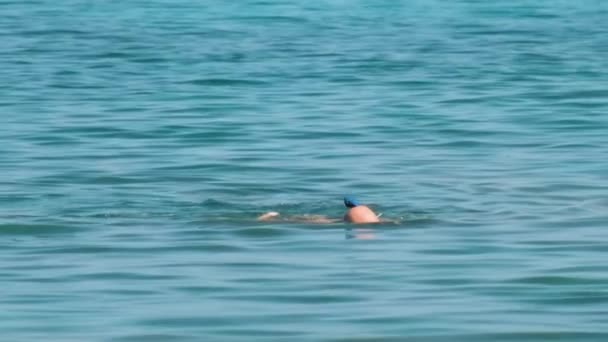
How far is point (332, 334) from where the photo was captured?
396 inches

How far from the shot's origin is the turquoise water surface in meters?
10.7

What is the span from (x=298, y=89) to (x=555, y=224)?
9.50 m

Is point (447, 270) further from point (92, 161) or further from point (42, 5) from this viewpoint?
point (42, 5)

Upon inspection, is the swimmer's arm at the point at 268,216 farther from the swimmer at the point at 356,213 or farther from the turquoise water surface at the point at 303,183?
the swimmer at the point at 356,213

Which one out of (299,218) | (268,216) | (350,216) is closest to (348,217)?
(350,216)

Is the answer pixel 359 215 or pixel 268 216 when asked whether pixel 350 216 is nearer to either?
pixel 359 215

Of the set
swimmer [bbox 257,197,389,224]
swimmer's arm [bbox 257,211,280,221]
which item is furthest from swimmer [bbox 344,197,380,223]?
swimmer's arm [bbox 257,211,280,221]

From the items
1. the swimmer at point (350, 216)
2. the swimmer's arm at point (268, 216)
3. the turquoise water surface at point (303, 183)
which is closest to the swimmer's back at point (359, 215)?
the swimmer at point (350, 216)

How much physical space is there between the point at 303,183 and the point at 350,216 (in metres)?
2.51

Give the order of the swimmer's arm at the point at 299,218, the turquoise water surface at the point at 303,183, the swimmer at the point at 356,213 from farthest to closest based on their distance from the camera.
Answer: the swimmer's arm at the point at 299,218 < the swimmer at the point at 356,213 < the turquoise water surface at the point at 303,183

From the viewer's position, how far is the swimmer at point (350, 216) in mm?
13680

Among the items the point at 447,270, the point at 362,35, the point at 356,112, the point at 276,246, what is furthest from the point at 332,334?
the point at 362,35

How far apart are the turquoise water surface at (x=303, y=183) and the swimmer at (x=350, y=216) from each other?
14 cm

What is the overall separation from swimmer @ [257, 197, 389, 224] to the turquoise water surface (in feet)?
0.47
